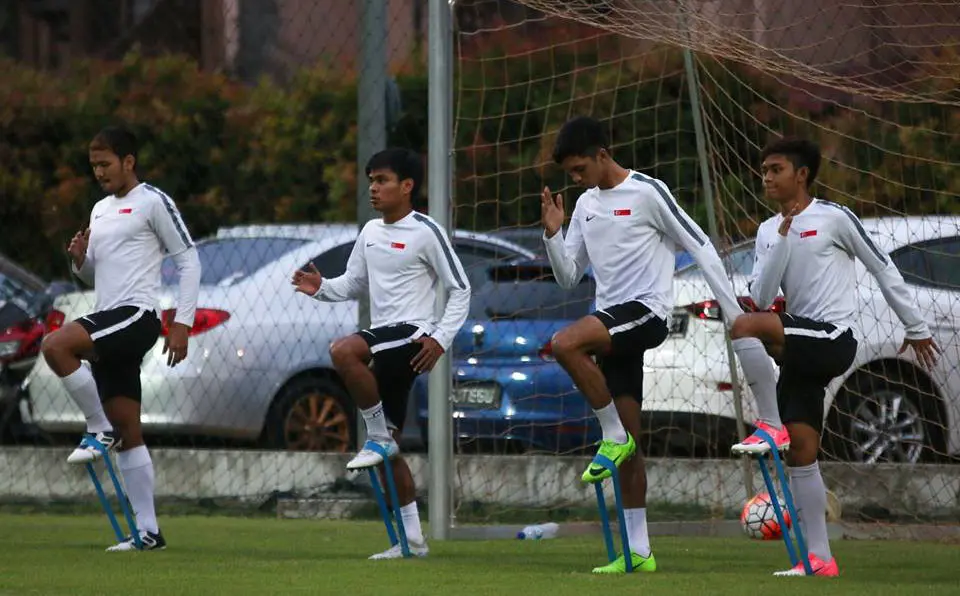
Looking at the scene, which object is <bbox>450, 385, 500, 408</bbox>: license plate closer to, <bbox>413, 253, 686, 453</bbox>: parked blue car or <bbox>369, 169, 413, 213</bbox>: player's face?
<bbox>413, 253, 686, 453</bbox>: parked blue car

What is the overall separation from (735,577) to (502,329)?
386cm

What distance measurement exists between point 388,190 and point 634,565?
6.77ft

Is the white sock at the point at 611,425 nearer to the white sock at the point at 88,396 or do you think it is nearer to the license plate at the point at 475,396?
the white sock at the point at 88,396

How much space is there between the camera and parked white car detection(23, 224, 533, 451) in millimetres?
12727

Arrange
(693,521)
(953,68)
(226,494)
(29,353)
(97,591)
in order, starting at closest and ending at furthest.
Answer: (97,591) < (953,68) < (693,521) < (226,494) < (29,353)

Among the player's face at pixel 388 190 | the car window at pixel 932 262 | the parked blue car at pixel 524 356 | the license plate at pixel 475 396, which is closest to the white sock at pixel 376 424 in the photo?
the player's face at pixel 388 190

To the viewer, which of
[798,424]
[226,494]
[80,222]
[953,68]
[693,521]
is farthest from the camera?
[80,222]

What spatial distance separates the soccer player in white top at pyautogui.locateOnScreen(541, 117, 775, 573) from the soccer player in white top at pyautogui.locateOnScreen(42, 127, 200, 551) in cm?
212

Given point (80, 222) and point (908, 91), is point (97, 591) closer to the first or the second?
point (908, 91)

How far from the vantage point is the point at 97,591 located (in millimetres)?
7391

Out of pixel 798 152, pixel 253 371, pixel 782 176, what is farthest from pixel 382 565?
pixel 253 371

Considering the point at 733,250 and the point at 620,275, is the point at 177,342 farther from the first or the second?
the point at 733,250

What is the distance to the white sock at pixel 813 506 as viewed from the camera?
8.12 meters

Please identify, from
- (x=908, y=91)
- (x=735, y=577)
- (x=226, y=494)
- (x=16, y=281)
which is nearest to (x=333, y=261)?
(x=226, y=494)
